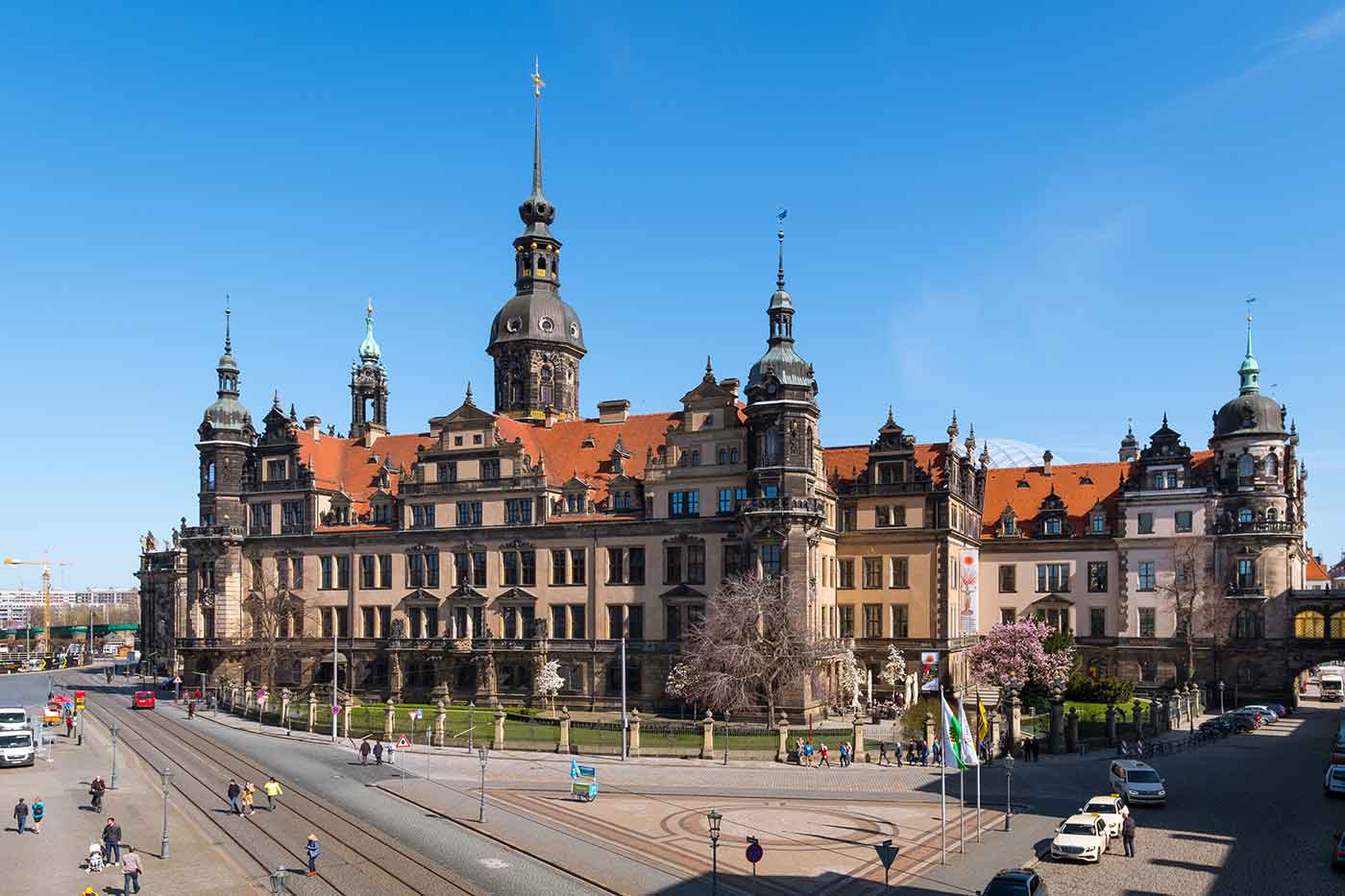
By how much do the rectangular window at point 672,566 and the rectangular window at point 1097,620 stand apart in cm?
3691

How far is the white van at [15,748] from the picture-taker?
196 feet

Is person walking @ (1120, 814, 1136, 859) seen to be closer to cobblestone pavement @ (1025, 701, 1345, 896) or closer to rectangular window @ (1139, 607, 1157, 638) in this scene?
cobblestone pavement @ (1025, 701, 1345, 896)

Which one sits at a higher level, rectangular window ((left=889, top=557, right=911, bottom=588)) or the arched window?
rectangular window ((left=889, top=557, right=911, bottom=588))

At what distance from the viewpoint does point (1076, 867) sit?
3734 centimetres

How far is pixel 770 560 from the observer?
7631 centimetres

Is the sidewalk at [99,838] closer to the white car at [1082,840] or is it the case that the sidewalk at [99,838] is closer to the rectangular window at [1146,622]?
the white car at [1082,840]

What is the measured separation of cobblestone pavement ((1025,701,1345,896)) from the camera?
35.2m

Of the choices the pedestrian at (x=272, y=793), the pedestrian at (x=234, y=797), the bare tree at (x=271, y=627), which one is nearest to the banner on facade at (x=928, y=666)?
the pedestrian at (x=272, y=793)

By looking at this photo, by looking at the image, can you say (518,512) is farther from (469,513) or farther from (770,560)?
(770,560)

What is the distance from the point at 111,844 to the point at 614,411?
188 feet

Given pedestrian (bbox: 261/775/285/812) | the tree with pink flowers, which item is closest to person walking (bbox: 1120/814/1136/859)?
pedestrian (bbox: 261/775/285/812)

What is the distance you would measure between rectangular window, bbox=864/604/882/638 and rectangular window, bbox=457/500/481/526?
29.3 metres

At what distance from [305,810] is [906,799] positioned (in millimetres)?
24602

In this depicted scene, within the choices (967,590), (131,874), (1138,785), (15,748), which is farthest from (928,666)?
(131,874)
